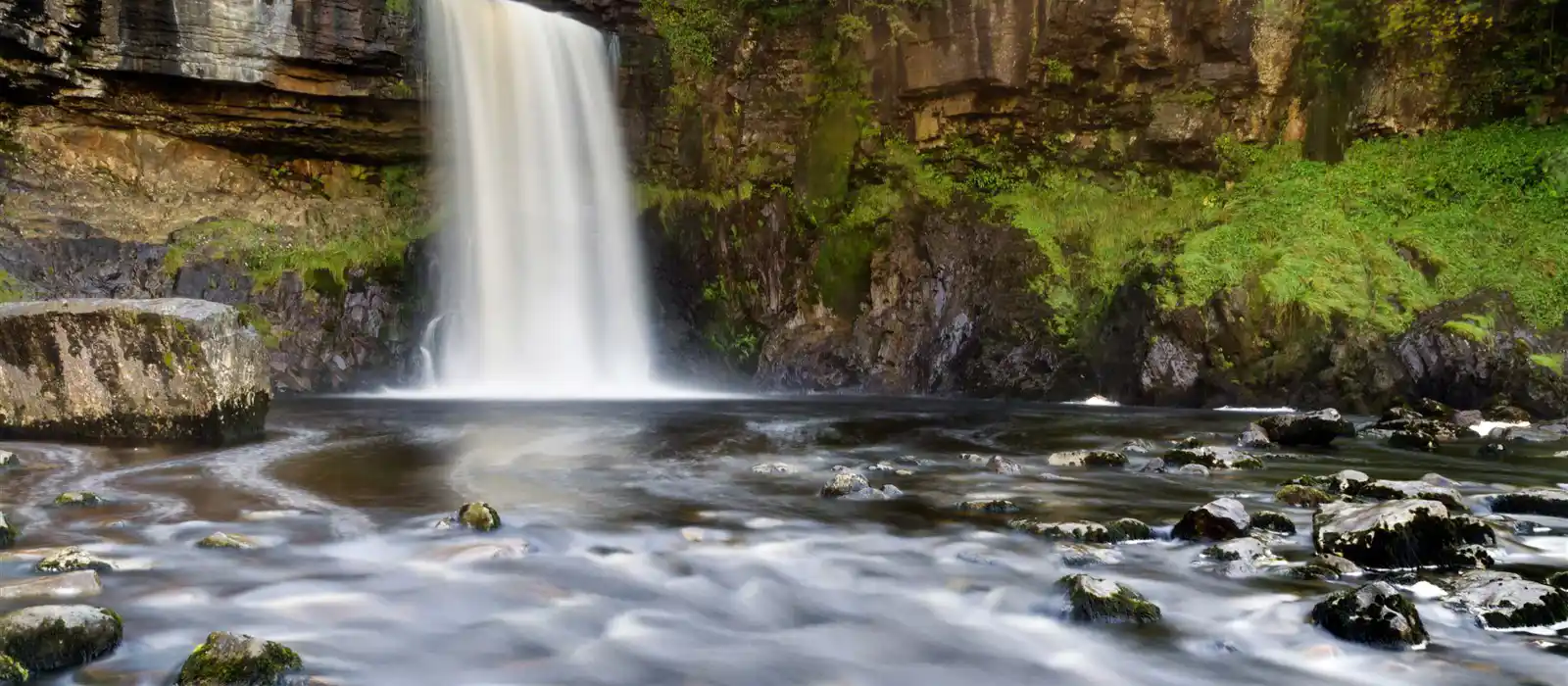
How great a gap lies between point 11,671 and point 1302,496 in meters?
6.55

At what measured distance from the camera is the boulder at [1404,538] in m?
4.55

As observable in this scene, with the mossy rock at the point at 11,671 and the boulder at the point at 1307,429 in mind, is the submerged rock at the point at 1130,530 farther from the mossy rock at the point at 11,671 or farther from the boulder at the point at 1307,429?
the boulder at the point at 1307,429

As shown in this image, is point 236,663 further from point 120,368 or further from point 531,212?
point 531,212

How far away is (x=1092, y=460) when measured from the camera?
8422 mm

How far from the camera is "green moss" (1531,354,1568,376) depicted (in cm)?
1191

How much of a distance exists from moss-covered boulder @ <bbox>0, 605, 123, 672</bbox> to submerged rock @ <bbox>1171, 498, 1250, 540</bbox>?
4911 millimetres

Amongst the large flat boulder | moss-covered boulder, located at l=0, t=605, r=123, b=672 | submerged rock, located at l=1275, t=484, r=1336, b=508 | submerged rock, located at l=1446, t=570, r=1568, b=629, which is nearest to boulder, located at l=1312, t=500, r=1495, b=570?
submerged rock, located at l=1446, t=570, r=1568, b=629

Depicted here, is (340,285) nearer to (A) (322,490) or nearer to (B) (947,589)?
(A) (322,490)

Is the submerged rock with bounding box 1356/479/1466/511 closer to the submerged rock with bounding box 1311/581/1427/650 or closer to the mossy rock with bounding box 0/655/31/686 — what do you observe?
the submerged rock with bounding box 1311/581/1427/650

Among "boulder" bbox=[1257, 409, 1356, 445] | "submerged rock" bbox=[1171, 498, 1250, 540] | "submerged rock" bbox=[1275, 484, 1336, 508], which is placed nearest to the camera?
"submerged rock" bbox=[1171, 498, 1250, 540]

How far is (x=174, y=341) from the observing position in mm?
8398

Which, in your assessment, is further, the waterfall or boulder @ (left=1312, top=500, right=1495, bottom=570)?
the waterfall

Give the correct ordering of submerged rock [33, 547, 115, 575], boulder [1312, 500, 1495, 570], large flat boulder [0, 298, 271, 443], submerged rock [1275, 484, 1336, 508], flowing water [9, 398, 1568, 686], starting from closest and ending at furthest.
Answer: flowing water [9, 398, 1568, 686] < submerged rock [33, 547, 115, 575] < boulder [1312, 500, 1495, 570] < submerged rock [1275, 484, 1336, 508] < large flat boulder [0, 298, 271, 443]

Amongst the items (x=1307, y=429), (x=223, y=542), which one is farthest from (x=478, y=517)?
(x=1307, y=429)
